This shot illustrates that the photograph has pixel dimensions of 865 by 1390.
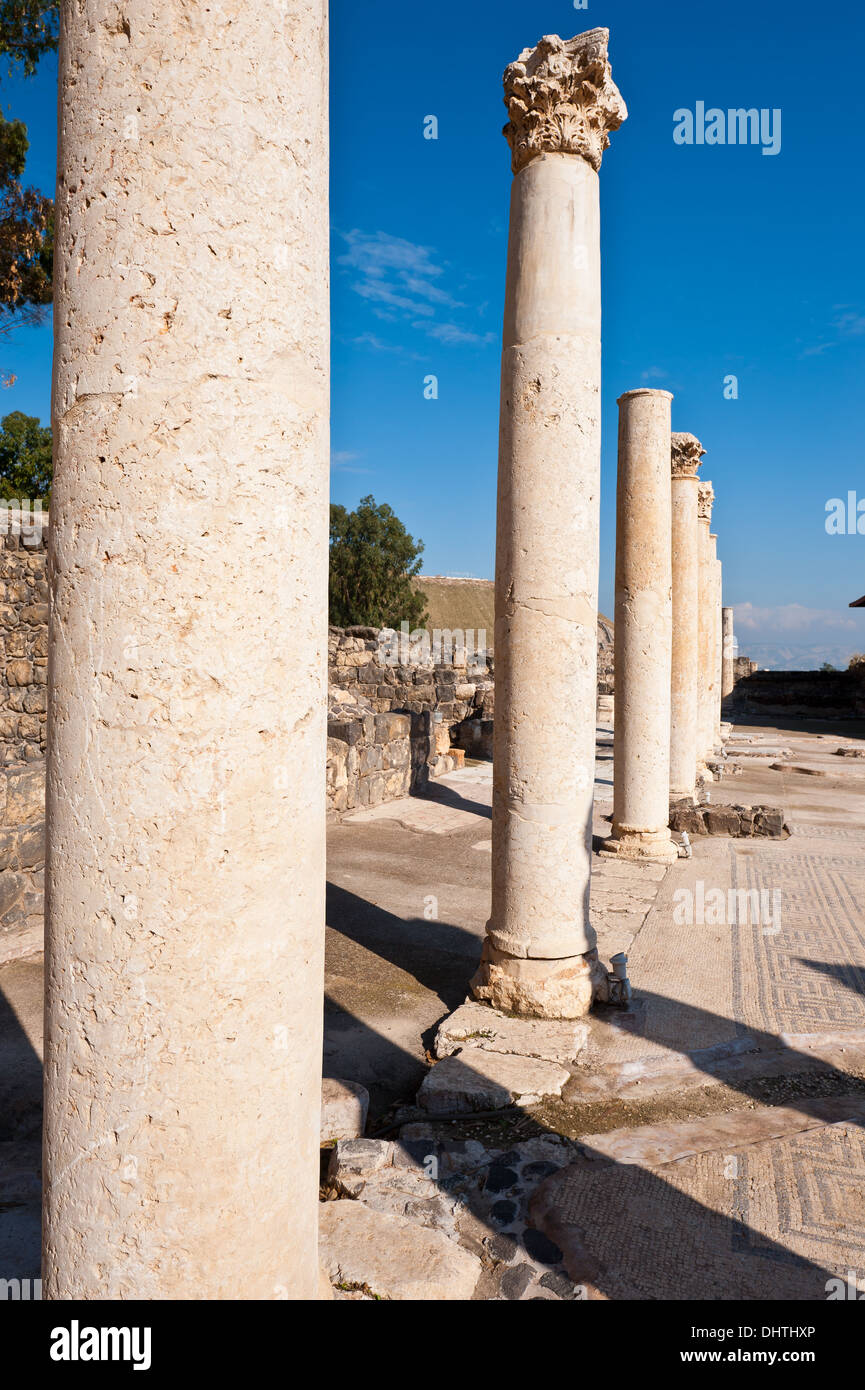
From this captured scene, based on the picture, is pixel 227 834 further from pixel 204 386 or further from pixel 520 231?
pixel 520 231

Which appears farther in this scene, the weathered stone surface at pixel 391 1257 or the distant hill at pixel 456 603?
the distant hill at pixel 456 603

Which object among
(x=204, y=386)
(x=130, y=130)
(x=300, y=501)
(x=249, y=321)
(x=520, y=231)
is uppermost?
(x=520, y=231)

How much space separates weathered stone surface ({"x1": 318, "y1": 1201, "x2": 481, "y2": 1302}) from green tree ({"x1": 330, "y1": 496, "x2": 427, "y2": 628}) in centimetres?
3909

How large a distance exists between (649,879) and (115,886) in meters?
7.25

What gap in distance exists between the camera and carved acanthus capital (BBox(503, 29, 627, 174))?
5.24 meters

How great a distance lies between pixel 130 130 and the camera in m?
1.83

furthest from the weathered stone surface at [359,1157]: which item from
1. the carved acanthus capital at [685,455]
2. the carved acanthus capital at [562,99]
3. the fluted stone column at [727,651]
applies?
the fluted stone column at [727,651]

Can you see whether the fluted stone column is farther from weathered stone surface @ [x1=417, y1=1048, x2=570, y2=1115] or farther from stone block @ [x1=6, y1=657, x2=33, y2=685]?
weathered stone surface @ [x1=417, y1=1048, x2=570, y2=1115]

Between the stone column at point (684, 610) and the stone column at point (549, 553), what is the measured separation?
22.9 feet

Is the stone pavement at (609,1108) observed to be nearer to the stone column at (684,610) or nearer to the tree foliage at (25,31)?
the stone column at (684,610)

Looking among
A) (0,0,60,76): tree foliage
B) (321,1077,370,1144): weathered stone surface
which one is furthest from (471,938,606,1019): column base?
(0,0,60,76): tree foliage

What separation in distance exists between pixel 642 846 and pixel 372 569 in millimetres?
34692

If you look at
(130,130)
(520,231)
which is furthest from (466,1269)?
(520,231)

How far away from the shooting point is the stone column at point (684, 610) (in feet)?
39.3
